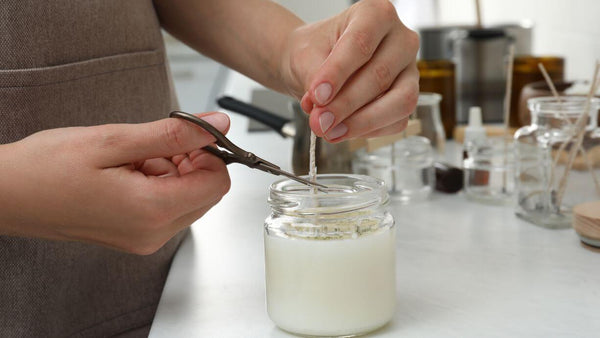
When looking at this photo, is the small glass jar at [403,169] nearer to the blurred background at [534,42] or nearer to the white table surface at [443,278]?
the white table surface at [443,278]

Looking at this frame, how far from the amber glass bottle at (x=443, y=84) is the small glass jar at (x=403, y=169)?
0.36 metres

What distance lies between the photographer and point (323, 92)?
712mm

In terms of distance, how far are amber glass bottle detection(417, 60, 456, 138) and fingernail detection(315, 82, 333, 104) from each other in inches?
34.3

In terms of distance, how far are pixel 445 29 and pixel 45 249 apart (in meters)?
1.43

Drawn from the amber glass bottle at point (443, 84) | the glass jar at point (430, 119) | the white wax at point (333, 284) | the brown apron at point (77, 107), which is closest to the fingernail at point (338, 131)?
the white wax at point (333, 284)

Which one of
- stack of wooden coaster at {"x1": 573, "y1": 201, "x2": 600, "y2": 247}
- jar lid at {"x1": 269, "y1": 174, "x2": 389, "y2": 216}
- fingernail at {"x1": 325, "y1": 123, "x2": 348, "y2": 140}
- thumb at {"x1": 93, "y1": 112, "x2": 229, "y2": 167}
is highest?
thumb at {"x1": 93, "y1": 112, "x2": 229, "y2": 167}

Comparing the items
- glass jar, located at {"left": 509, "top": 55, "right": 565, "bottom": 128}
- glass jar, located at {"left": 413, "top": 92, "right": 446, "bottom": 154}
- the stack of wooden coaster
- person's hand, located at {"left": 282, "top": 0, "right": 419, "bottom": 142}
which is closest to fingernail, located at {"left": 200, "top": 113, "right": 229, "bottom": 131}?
person's hand, located at {"left": 282, "top": 0, "right": 419, "bottom": 142}

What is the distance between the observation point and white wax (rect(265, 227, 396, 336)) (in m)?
0.65

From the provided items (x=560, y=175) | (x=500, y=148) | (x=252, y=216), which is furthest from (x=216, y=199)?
(x=500, y=148)

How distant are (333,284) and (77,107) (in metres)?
0.39

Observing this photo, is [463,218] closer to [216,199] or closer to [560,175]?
[560,175]

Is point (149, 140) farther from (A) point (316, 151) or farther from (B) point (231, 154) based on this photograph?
(A) point (316, 151)

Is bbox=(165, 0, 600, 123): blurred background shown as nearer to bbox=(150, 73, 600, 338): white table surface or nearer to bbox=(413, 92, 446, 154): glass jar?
bbox=(413, 92, 446, 154): glass jar

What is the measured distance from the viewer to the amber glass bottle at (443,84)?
155 cm
